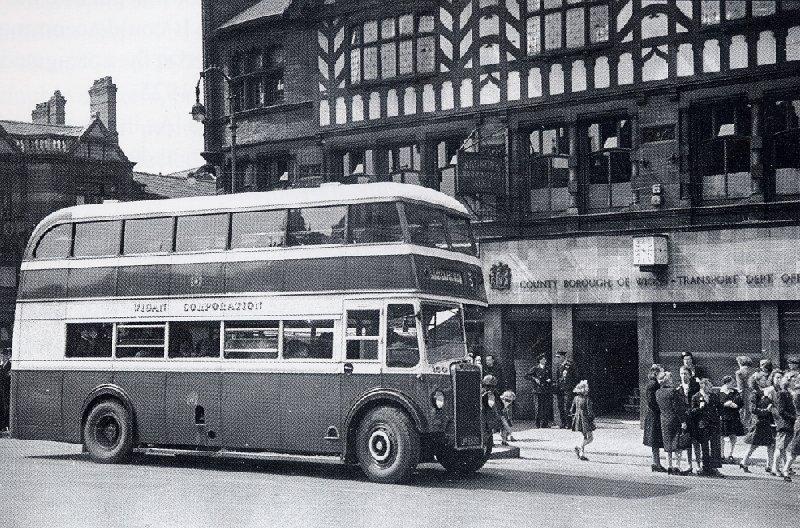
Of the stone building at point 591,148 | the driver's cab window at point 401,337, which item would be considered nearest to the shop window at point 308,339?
the driver's cab window at point 401,337

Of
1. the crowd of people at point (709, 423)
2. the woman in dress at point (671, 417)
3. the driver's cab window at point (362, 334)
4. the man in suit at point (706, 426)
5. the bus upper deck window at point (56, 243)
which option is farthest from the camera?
the bus upper deck window at point (56, 243)

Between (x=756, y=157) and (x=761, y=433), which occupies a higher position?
(x=756, y=157)

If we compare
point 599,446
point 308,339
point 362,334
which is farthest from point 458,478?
point 599,446

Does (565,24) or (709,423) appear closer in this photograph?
(709,423)

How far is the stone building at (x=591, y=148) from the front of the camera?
23453 millimetres

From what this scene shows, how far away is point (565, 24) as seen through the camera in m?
25.8

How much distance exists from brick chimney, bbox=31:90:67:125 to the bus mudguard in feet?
136

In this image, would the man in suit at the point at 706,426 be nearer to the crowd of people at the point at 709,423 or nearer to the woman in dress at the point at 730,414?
the crowd of people at the point at 709,423

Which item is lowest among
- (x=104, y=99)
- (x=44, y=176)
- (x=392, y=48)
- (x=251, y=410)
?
(x=251, y=410)

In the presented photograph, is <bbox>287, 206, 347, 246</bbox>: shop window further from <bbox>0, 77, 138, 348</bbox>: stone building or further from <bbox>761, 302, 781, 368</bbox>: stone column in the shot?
<bbox>0, 77, 138, 348</bbox>: stone building

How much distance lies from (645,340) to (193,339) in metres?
11.4

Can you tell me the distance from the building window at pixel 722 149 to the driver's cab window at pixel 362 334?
11.1 meters

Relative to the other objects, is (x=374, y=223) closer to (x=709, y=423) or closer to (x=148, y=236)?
(x=148, y=236)

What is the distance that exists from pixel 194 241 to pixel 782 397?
31.5 feet
